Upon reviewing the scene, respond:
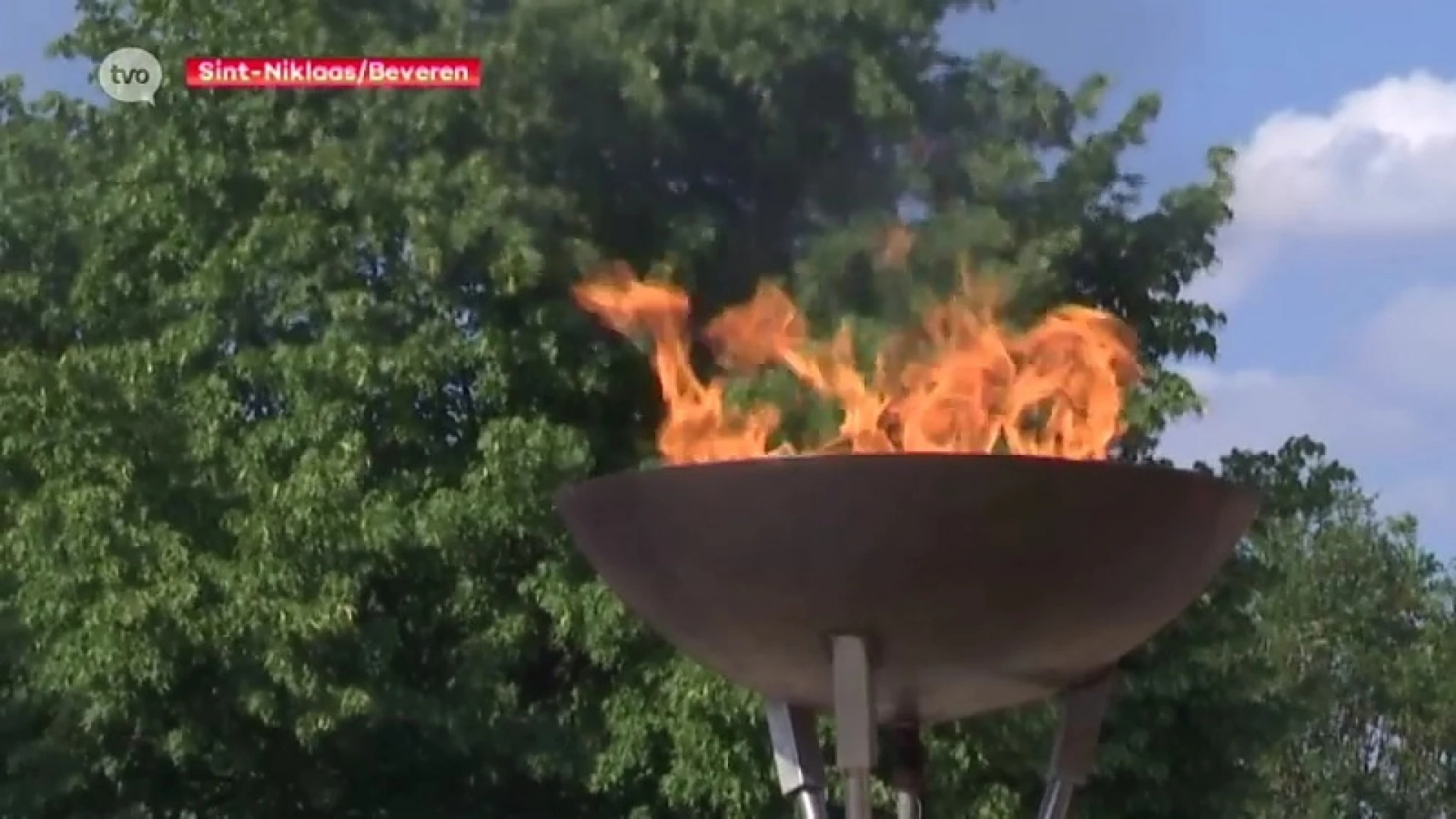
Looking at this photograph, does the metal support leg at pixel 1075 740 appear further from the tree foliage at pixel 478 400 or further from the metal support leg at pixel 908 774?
the tree foliage at pixel 478 400

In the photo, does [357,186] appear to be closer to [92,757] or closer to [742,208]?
[742,208]

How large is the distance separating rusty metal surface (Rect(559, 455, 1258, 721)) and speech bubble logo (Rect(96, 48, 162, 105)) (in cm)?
724

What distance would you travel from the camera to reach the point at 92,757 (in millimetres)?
10461

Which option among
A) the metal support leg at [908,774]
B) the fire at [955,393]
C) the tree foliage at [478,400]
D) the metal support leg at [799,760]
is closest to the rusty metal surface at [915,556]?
the metal support leg at [799,760]

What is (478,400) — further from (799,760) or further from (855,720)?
(855,720)

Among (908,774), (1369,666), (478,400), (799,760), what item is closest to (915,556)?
(799,760)

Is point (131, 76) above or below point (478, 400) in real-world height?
above

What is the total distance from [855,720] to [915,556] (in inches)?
18.2

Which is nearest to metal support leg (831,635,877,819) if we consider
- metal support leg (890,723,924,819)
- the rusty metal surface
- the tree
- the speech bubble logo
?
the rusty metal surface

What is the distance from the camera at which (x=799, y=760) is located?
5223 millimetres

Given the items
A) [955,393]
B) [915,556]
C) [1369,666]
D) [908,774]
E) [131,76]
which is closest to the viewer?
[915,556]

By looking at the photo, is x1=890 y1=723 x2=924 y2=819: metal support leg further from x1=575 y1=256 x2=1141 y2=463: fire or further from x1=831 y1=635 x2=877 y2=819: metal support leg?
x1=575 y1=256 x2=1141 y2=463: fire

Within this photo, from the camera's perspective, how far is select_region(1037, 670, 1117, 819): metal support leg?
5230 mm

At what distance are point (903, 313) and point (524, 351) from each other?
207cm
